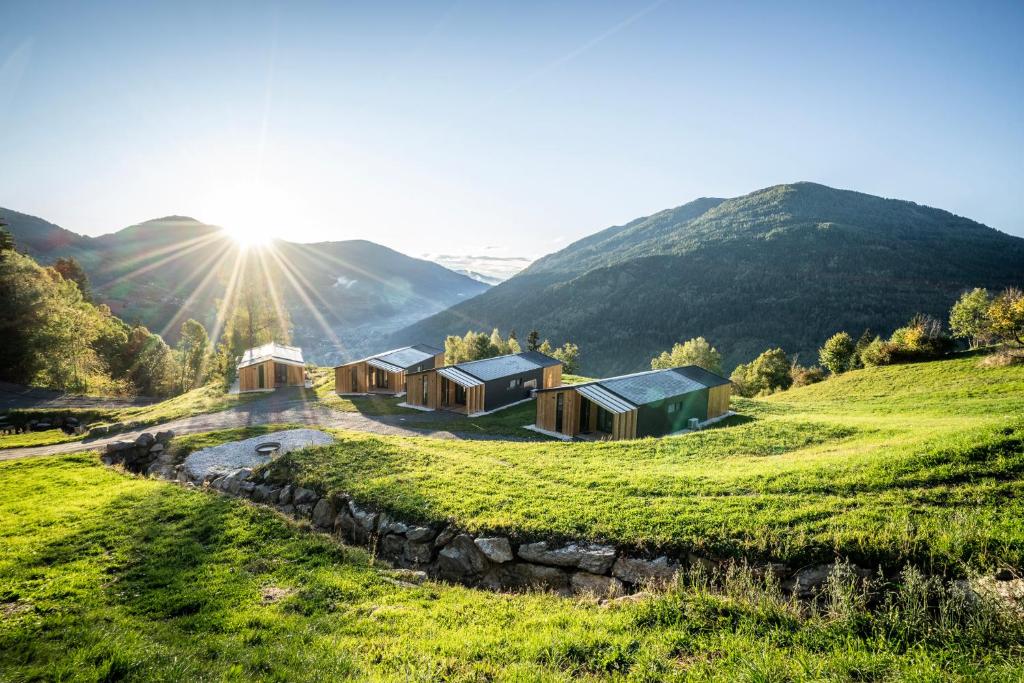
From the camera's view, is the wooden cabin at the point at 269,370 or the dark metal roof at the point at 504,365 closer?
the dark metal roof at the point at 504,365

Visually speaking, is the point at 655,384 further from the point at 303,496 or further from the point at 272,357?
the point at 272,357

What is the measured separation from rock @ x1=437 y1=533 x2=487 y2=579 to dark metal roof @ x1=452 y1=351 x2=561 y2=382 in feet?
79.7

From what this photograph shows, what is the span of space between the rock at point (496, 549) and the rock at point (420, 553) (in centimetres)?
119

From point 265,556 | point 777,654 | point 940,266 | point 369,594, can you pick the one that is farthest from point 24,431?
point 940,266

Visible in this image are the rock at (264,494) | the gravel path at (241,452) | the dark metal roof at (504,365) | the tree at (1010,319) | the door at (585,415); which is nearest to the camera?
the rock at (264,494)

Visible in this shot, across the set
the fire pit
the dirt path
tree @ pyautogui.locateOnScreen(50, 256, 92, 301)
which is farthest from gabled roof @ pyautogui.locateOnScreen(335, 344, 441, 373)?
tree @ pyautogui.locateOnScreen(50, 256, 92, 301)

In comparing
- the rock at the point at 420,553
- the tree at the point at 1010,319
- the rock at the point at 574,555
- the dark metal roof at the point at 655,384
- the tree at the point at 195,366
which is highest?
the tree at the point at 1010,319

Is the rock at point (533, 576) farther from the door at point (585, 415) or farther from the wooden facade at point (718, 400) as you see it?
the wooden facade at point (718, 400)

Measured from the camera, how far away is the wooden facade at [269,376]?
133 ft

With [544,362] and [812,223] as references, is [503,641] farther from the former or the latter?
[812,223]

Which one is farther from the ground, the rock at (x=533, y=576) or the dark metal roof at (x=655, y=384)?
the dark metal roof at (x=655, y=384)

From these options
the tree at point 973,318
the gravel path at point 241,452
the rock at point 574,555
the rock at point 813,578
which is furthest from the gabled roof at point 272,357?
the tree at point 973,318

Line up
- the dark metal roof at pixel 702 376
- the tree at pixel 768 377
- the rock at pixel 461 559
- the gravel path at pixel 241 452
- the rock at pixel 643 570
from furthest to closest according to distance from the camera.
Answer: the tree at pixel 768 377
the dark metal roof at pixel 702 376
the gravel path at pixel 241 452
the rock at pixel 461 559
the rock at pixel 643 570

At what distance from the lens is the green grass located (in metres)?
21.3
